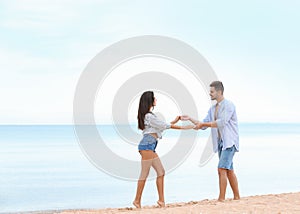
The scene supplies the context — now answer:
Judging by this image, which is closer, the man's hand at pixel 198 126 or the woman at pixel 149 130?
the woman at pixel 149 130

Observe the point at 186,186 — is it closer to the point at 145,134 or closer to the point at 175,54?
the point at 175,54

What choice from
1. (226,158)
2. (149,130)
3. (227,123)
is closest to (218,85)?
(227,123)

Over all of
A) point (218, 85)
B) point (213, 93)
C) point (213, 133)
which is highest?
point (218, 85)

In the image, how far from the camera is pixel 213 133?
7582 mm

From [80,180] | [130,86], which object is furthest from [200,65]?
[80,180]

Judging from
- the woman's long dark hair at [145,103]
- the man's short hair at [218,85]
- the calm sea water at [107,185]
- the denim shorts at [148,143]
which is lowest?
the calm sea water at [107,185]

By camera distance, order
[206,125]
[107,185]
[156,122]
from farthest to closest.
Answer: [107,185]
[206,125]
[156,122]

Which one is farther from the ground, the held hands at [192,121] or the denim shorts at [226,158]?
the held hands at [192,121]

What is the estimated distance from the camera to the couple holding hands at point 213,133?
7137 mm

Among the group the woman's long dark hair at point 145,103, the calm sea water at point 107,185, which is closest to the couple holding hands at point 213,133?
the woman's long dark hair at point 145,103

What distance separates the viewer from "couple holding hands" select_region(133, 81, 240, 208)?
281 inches

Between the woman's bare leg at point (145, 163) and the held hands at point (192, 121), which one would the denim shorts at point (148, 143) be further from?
the held hands at point (192, 121)

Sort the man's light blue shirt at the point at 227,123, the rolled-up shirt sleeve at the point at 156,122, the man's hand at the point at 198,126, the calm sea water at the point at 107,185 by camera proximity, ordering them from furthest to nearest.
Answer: the calm sea water at the point at 107,185, the man's hand at the point at 198,126, the man's light blue shirt at the point at 227,123, the rolled-up shirt sleeve at the point at 156,122

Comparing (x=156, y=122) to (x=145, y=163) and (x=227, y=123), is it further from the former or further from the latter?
(x=227, y=123)
